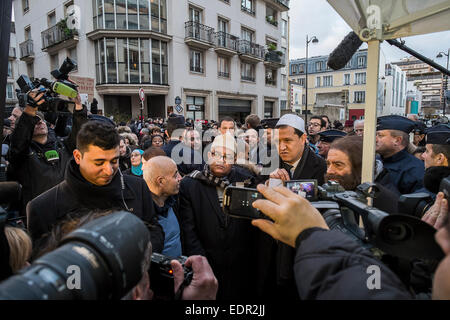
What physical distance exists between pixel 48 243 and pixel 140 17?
63.6 feet

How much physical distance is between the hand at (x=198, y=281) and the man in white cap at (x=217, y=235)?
1.08 metres

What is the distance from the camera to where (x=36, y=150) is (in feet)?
9.61

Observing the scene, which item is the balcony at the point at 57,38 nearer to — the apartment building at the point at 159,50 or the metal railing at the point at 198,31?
the apartment building at the point at 159,50

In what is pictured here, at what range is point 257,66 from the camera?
24672 mm

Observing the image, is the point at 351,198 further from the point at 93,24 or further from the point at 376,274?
the point at 93,24

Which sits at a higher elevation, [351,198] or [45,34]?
[45,34]

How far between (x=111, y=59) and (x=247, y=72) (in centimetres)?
1128

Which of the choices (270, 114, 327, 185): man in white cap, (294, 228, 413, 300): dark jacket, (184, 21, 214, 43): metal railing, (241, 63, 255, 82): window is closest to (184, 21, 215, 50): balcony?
(184, 21, 214, 43): metal railing

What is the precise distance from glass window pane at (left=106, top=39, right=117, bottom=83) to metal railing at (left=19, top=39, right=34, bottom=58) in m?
9.56

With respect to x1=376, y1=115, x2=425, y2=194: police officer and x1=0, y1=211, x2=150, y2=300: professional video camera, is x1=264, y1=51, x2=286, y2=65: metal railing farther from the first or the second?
x1=0, y1=211, x2=150, y2=300: professional video camera

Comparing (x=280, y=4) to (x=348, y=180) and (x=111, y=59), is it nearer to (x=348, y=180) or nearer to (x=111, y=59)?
(x=111, y=59)

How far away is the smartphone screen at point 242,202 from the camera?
1.29m

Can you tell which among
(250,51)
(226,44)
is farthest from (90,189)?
(250,51)
